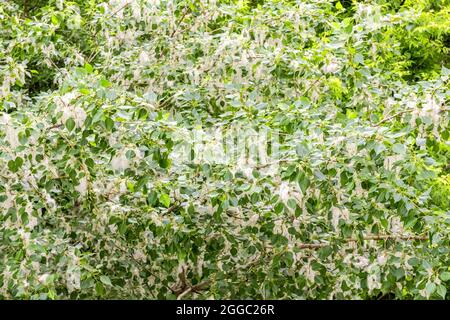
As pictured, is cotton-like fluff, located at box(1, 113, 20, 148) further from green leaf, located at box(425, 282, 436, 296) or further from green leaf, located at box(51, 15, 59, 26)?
green leaf, located at box(425, 282, 436, 296)

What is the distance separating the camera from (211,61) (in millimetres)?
4770

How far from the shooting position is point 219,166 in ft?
11.9

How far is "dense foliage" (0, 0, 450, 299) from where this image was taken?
3361 mm

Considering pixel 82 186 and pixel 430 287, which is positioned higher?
pixel 82 186

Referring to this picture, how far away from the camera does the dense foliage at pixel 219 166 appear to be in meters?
3.36

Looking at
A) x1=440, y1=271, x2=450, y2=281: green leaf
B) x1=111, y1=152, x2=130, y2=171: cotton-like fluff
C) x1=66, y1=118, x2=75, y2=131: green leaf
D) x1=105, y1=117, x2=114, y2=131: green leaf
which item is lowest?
x1=440, y1=271, x2=450, y2=281: green leaf

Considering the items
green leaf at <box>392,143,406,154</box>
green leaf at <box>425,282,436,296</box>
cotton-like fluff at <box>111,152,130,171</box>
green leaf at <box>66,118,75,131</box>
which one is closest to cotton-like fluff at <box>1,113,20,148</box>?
green leaf at <box>66,118,75,131</box>

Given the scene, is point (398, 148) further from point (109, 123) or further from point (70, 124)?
point (70, 124)

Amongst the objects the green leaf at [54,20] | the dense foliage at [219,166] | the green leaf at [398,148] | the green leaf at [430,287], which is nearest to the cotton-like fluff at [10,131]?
the dense foliage at [219,166]

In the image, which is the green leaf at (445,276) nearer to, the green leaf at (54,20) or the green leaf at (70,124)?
the green leaf at (70,124)

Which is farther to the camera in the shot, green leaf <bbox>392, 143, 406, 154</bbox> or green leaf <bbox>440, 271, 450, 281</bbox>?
green leaf <bbox>440, 271, 450, 281</bbox>

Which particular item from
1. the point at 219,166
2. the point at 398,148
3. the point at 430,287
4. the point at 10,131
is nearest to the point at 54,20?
the point at 10,131

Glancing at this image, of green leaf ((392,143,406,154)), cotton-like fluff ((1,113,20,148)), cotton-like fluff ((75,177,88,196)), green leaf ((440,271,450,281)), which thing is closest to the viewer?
green leaf ((392,143,406,154))

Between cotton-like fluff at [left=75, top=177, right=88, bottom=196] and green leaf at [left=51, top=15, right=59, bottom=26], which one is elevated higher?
green leaf at [left=51, top=15, right=59, bottom=26]
